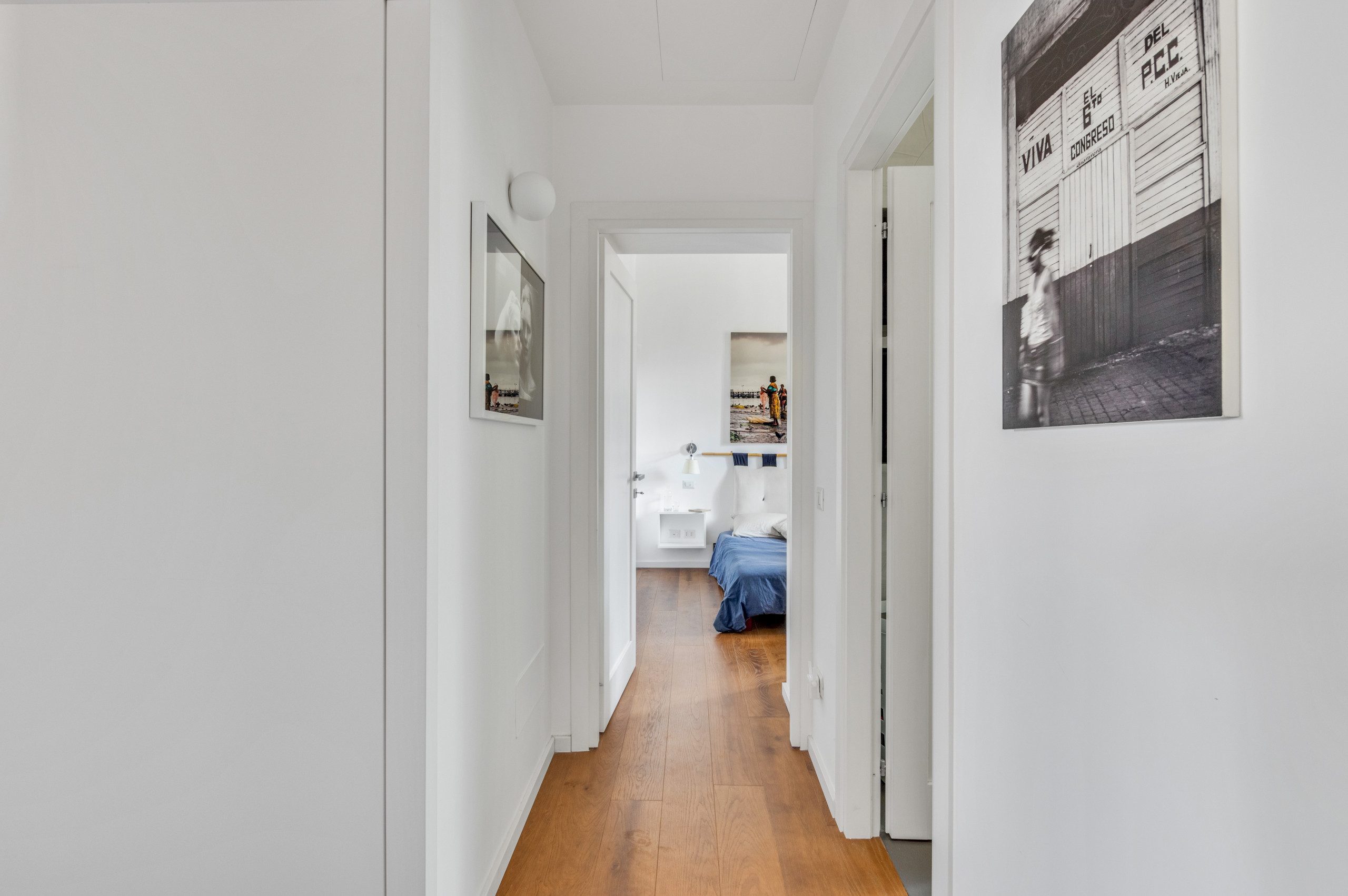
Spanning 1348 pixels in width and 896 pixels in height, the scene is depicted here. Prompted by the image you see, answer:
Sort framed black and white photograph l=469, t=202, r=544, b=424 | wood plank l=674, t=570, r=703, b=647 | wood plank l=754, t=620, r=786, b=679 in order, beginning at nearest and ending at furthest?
framed black and white photograph l=469, t=202, r=544, b=424 < wood plank l=754, t=620, r=786, b=679 < wood plank l=674, t=570, r=703, b=647

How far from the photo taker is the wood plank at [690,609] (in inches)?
159

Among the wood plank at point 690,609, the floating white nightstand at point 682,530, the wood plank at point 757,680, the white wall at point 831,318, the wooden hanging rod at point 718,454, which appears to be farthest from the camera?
the wooden hanging rod at point 718,454

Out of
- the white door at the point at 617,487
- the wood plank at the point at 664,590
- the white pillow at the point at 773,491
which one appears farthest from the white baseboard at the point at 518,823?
the white pillow at the point at 773,491

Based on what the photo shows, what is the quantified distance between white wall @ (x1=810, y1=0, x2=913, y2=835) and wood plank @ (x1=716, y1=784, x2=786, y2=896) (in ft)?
0.81

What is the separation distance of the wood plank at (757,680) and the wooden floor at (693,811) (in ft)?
0.04

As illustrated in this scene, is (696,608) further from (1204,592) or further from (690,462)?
(1204,592)

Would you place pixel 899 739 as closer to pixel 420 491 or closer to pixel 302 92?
pixel 420 491

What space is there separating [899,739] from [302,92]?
225 cm

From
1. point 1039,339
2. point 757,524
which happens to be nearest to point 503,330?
point 1039,339

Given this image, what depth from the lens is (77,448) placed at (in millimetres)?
1313

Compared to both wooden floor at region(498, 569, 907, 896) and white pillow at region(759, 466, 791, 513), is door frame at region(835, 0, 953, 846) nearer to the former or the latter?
wooden floor at region(498, 569, 907, 896)

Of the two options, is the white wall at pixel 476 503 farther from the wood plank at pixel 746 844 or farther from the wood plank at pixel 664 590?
the wood plank at pixel 664 590

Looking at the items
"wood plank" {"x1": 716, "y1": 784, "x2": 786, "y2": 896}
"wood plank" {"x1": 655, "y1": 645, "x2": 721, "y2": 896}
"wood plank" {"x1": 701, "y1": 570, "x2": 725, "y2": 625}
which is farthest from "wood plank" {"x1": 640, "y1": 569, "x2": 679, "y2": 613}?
"wood plank" {"x1": 716, "y1": 784, "x2": 786, "y2": 896}

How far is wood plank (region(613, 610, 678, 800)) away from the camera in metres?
2.36
